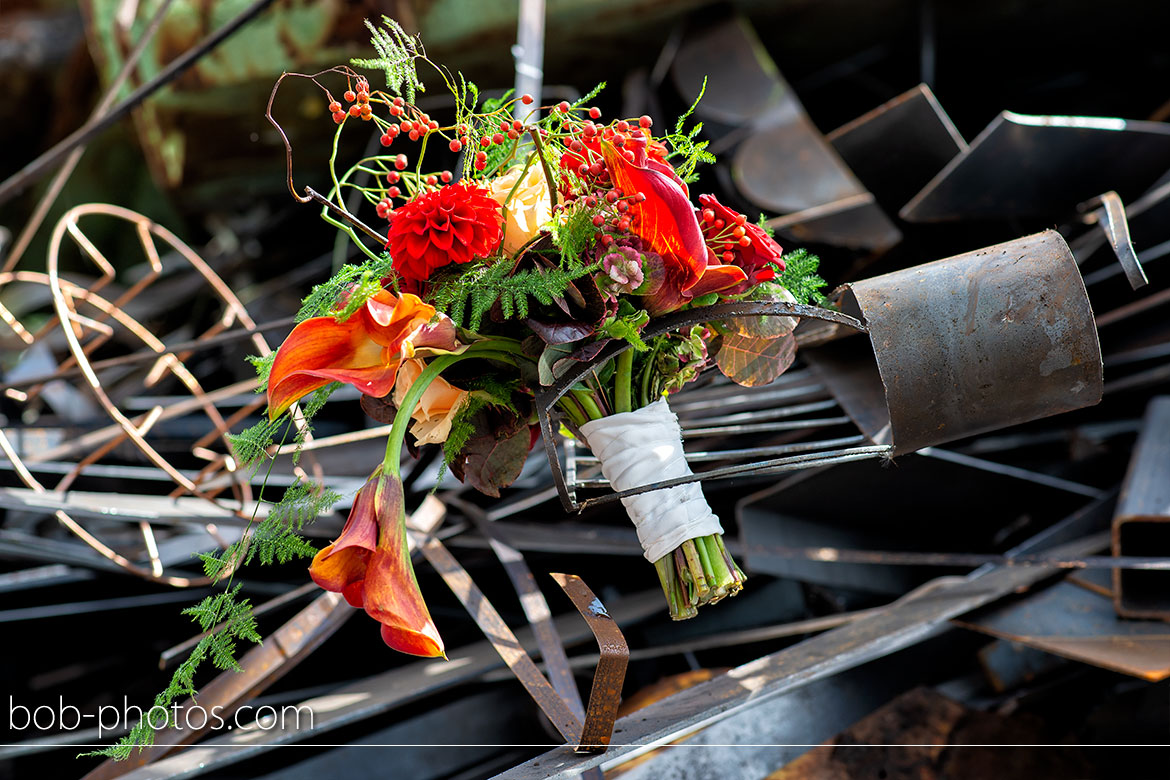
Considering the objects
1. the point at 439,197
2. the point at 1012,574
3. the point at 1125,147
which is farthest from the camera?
the point at 1125,147

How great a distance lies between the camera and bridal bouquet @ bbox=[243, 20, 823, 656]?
0.92m

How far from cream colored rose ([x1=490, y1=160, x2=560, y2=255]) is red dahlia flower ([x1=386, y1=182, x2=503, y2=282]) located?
5 centimetres

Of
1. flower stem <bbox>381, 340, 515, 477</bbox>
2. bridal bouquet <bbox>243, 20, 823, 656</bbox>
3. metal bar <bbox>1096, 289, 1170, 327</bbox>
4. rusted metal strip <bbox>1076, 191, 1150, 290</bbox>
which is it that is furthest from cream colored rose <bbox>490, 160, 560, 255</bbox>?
metal bar <bbox>1096, 289, 1170, 327</bbox>

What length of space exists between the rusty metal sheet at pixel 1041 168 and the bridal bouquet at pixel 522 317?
901 mm

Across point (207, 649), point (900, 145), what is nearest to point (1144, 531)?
point (900, 145)

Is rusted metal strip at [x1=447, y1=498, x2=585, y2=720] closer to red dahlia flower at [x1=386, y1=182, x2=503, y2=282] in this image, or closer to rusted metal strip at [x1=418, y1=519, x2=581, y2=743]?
rusted metal strip at [x1=418, y1=519, x2=581, y2=743]

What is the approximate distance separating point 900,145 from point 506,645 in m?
1.42

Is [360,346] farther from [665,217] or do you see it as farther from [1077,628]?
[1077,628]

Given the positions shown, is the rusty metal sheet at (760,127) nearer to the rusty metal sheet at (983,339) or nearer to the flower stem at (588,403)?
the rusty metal sheet at (983,339)

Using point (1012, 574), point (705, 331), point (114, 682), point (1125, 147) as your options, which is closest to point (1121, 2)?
point (1125, 147)

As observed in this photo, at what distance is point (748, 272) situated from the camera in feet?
3.57

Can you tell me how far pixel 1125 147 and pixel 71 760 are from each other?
2.53 metres

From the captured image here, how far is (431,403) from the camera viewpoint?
105cm

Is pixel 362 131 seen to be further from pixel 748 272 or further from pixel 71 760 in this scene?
pixel 748 272
